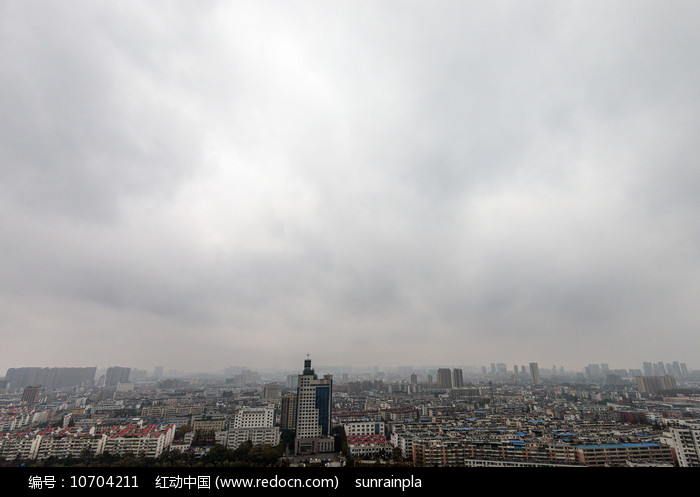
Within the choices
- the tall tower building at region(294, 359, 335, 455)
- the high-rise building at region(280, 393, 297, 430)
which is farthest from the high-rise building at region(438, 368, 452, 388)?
the tall tower building at region(294, 359, 335, 455)

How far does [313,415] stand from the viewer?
426 inches

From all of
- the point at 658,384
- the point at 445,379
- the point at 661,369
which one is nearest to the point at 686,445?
the point at 658,384

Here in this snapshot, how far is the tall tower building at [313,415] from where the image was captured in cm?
962

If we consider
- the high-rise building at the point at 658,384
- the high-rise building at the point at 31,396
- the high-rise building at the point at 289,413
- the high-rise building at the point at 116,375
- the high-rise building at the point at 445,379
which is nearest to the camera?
the high-rise building at the point at 289,413

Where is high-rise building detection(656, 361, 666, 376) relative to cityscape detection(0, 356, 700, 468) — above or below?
above

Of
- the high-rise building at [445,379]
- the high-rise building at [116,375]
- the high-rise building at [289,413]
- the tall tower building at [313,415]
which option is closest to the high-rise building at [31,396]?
the high-rise building at [116,375]

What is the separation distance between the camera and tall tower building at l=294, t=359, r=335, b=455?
9.62 meters

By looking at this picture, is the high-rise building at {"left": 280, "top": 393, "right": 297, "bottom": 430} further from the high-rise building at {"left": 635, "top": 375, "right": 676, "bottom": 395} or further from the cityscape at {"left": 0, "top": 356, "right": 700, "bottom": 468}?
the high-rise building at {"left": 635, "top": 375, "right": 676, "bottom": 395}

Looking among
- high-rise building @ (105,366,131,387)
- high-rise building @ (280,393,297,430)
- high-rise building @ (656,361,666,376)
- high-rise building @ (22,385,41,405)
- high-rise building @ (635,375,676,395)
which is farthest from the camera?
high-rise building @ (656,361,666,376)

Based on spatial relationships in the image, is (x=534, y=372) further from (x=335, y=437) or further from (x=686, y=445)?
(x=335, y=437)

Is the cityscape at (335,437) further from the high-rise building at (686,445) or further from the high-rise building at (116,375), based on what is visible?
the high-rise building at (116,375)

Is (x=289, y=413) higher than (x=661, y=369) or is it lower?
lower
